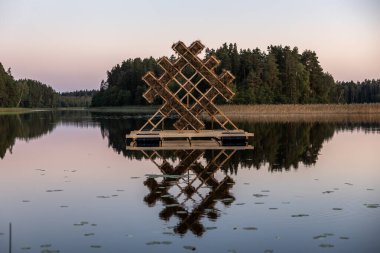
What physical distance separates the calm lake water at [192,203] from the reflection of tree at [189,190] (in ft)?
0.12

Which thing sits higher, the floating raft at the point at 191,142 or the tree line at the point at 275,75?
the tree line at the point at 275,75

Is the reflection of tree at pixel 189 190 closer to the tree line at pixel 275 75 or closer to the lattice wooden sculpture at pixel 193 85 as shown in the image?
the lattice wooden sculpture at pixel 193 85

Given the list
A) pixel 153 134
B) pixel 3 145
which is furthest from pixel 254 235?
pixel 3 145

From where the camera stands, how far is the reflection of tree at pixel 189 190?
1498 centimetres

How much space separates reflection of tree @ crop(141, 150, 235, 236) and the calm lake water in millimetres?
37

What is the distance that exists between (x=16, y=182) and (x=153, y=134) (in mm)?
18108

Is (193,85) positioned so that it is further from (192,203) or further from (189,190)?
(192,203)

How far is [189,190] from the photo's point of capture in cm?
1912

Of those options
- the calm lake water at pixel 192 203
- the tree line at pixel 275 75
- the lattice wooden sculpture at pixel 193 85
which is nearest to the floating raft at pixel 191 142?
the lattice wooden sculpture at pixel 193 85

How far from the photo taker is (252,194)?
18.6 m

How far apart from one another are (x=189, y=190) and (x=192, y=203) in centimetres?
226

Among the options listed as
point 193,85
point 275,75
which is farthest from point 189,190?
point 275,75

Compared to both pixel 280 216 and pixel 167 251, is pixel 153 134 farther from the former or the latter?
pixel 167 251

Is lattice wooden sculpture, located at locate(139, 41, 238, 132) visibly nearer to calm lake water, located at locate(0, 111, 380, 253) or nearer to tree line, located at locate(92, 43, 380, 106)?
calm lake water, located at locate(0, 111, 380, 253)
